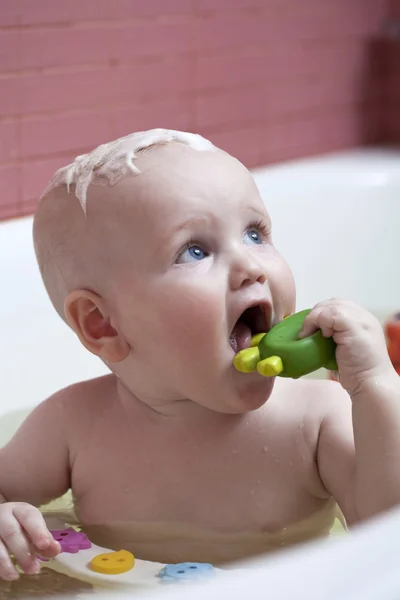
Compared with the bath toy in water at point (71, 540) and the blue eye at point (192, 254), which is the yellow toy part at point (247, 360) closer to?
the blue eye at point (192, 254)

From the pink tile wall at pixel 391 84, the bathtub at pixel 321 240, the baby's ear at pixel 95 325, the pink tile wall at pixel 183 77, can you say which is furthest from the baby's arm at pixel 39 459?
the pink tile wall at pixel 391 84

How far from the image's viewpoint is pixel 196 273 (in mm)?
1111

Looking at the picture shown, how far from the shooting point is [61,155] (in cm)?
202

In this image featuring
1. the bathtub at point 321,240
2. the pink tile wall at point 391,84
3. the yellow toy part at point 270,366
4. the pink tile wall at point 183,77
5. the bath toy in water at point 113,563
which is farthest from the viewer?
the pink tile wall at point 391,84

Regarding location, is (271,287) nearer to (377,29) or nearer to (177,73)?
(177,73)

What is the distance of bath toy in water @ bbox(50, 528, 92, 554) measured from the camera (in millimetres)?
1200

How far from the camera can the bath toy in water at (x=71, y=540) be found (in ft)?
3.94

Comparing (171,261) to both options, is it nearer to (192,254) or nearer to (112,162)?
(192,254)

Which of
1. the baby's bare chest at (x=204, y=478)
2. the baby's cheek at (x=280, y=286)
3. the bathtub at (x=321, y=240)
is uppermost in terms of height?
the baby's cheek at (x=280, y=286)

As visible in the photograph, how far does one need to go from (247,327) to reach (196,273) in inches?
3.4

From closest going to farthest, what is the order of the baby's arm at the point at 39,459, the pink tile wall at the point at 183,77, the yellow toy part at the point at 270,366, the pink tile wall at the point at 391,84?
the yellow toy part at the point at 270,366, the baby's arm at the point at 39,459, the pink tile wall at the point at 183,77, the pink tile wall at the point at 391,84

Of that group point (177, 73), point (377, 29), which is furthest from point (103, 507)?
point (377, 29)

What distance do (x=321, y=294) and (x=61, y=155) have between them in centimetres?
56

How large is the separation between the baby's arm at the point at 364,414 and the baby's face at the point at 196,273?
7 centimetres
